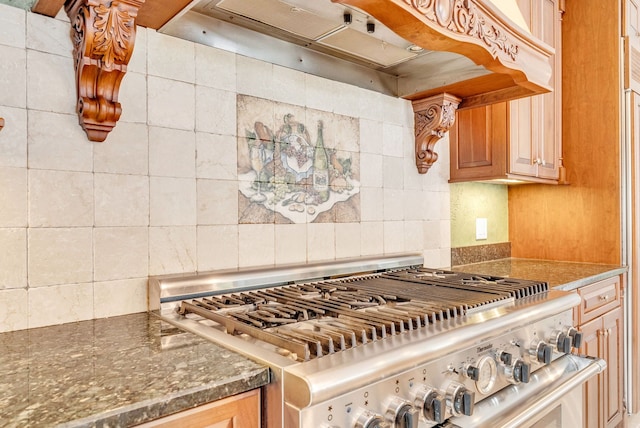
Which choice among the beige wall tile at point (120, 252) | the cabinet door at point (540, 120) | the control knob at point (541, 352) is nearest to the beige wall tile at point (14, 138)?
the beige wall tile at point (120, 252)

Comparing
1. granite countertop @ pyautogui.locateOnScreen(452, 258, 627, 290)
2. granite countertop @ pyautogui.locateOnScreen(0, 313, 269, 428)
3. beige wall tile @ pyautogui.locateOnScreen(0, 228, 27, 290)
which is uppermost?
beige wall tile @ pyautogui.locateOnScreen(0, 228, 27, 290)

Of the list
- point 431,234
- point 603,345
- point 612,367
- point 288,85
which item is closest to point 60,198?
point 288,85

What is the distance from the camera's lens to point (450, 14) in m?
1.15

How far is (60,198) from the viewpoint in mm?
1135

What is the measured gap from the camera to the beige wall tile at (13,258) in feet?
3.48

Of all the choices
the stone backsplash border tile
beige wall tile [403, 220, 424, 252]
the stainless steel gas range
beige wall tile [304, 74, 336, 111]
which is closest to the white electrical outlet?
the stone backsplash border tile

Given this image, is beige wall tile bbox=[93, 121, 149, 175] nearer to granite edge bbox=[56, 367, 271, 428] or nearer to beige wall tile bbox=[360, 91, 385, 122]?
granite edge bbox=[56, 367, 271, 428]

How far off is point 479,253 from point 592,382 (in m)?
0.80

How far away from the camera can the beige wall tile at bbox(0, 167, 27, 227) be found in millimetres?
1059

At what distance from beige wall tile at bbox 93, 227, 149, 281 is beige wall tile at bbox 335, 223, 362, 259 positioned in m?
0.77

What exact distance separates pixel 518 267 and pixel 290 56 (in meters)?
1.57

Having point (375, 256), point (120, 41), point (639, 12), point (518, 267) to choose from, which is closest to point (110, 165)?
point (120, 41)

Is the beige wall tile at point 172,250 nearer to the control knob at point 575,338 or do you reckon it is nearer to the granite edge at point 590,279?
the control knob at point 575,338

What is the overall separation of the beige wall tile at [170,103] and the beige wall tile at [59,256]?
384 mm
